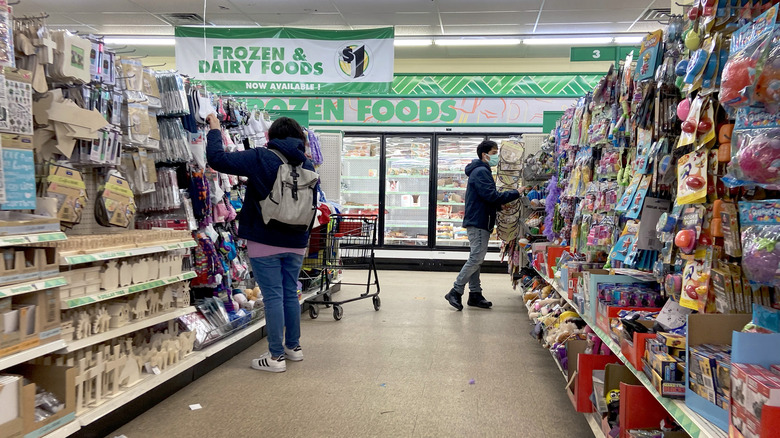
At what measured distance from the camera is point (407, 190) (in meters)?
9.12

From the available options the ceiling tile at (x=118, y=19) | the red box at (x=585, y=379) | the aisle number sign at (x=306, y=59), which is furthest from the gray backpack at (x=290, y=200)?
the ceiling tile at (x=118, y=19)

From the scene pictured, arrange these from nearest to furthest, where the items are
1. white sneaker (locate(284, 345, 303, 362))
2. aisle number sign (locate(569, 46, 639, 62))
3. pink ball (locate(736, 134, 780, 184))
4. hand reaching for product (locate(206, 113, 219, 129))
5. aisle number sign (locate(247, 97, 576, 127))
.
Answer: pink ball (locate(736, 134, 780, 184)) < hand reaching for product (locate(206, 113, 219, 129)) < aisle number sign (locate(569, 46, 639, 62)) < white sneaker (locate(284, 345, 303, 362)) < aisle number sign (locate(247, 97, 576, 127))

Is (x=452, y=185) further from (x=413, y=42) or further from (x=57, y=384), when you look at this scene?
(x=57, y=384)

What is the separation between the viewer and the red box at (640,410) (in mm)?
1812

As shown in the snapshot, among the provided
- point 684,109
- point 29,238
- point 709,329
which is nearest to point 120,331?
Result: point 29,238

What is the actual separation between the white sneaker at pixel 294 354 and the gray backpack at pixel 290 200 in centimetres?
92

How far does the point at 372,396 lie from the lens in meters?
3.09

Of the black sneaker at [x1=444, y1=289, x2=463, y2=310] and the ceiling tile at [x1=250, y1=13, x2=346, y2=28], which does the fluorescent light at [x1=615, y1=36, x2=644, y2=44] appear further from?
the black sneaker at [x1=444, y1=289, x2=463, y2=310]

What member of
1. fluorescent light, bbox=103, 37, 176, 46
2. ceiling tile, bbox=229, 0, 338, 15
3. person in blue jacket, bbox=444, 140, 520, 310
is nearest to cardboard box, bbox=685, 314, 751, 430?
person in blue jacket, bbox=444, 140, 520, 310

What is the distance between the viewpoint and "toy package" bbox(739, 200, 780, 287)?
1.26m

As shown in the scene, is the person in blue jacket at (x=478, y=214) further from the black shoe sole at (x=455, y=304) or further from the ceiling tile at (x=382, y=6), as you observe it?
the ceiling tile at (x=382, y=6)

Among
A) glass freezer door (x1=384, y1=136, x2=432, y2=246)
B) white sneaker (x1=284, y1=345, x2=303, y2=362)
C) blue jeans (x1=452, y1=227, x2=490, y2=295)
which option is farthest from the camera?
glass freezer door (x1=384, y1=136, x2=432, y2=246)

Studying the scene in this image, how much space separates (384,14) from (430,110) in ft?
6.14

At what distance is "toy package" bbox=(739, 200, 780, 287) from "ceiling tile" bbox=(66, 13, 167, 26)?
7886 millimetres
